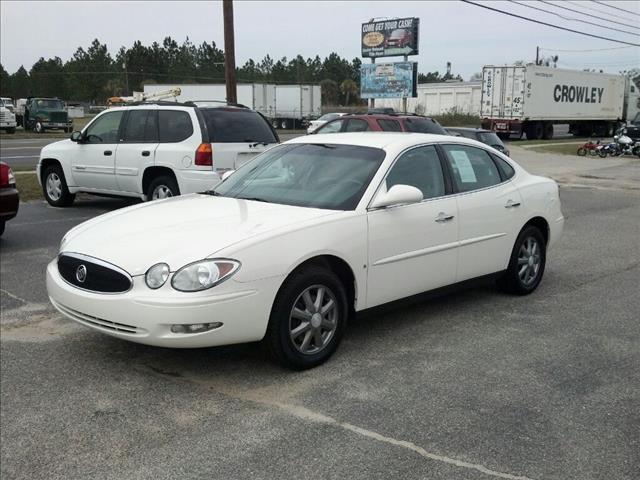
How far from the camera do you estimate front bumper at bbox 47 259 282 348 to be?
400 cm

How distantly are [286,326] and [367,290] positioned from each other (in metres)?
0.78

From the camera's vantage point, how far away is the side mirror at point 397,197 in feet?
16.0

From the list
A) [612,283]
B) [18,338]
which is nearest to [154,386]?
[18,338]

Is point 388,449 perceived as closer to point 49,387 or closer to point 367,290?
point 367,290

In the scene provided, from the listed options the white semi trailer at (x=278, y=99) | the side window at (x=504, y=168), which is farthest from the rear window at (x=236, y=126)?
the white semi trailer at (x=278, y=99)

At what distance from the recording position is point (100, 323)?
4289mm

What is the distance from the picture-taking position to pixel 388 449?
11.5 feet

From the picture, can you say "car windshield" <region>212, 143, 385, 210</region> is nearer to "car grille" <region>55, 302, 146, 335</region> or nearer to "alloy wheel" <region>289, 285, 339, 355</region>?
"alloy wheel" <region>289, 285, 339, 355</region>

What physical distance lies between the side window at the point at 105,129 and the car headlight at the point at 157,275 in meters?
7.31

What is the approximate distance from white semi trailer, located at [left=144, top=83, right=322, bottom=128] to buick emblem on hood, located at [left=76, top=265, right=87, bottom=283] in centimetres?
4660

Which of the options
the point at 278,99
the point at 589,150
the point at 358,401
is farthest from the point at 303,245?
the point at 278,99

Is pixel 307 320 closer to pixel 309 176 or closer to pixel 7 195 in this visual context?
pixel 309 176

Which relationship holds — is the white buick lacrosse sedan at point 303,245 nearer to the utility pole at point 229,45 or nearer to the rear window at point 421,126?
the rear window at point 421,126

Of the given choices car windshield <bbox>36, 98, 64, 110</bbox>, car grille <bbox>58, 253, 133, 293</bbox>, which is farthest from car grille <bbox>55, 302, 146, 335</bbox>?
car windshield <bbox>36, 98, 64, 110</bbox>
